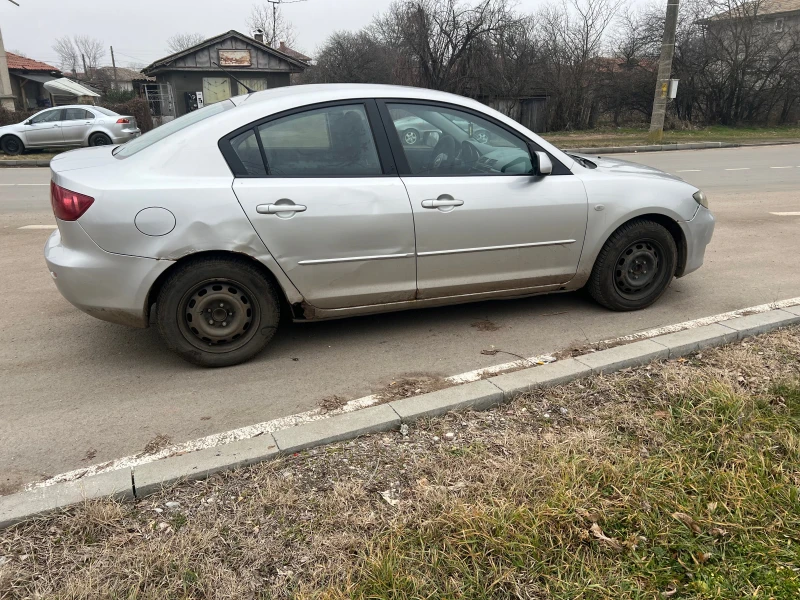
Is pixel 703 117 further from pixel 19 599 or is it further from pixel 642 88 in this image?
pixel 19 599

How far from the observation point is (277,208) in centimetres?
365

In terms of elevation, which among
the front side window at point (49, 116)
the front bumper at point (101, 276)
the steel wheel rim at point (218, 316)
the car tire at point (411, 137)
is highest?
the front side window at point (49, 116)

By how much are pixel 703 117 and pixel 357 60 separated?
17339 millimetres

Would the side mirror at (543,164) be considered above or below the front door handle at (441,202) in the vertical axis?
above

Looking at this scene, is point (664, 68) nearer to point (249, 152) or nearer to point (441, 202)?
point (441, 202)

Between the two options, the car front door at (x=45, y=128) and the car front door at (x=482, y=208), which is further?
the car front door at (x=45, y=128)

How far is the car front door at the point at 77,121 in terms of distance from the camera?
62.0ft

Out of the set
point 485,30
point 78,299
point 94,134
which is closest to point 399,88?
point 78,299

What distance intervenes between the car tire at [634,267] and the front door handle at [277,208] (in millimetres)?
2283

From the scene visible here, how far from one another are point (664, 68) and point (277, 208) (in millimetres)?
19384

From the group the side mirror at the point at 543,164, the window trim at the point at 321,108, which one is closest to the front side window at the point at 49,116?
the window trim at the point at 321,108

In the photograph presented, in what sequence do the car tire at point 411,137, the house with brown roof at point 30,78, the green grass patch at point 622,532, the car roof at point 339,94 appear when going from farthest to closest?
the house with brown roof at point 30,78 → the car tire at point 411,137 → the car roof at point 339,94 → the green grass patch at point 622,532

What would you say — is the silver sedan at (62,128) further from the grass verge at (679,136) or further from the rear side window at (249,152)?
the rear side window at (249,152)

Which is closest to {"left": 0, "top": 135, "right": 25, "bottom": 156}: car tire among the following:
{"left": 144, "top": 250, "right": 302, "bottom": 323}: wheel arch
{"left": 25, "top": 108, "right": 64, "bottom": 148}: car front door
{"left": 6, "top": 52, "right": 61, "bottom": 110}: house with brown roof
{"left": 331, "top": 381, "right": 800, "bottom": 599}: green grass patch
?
{"left": 25, "top": 108, "right": 64, "bottom": 148}: car front door
